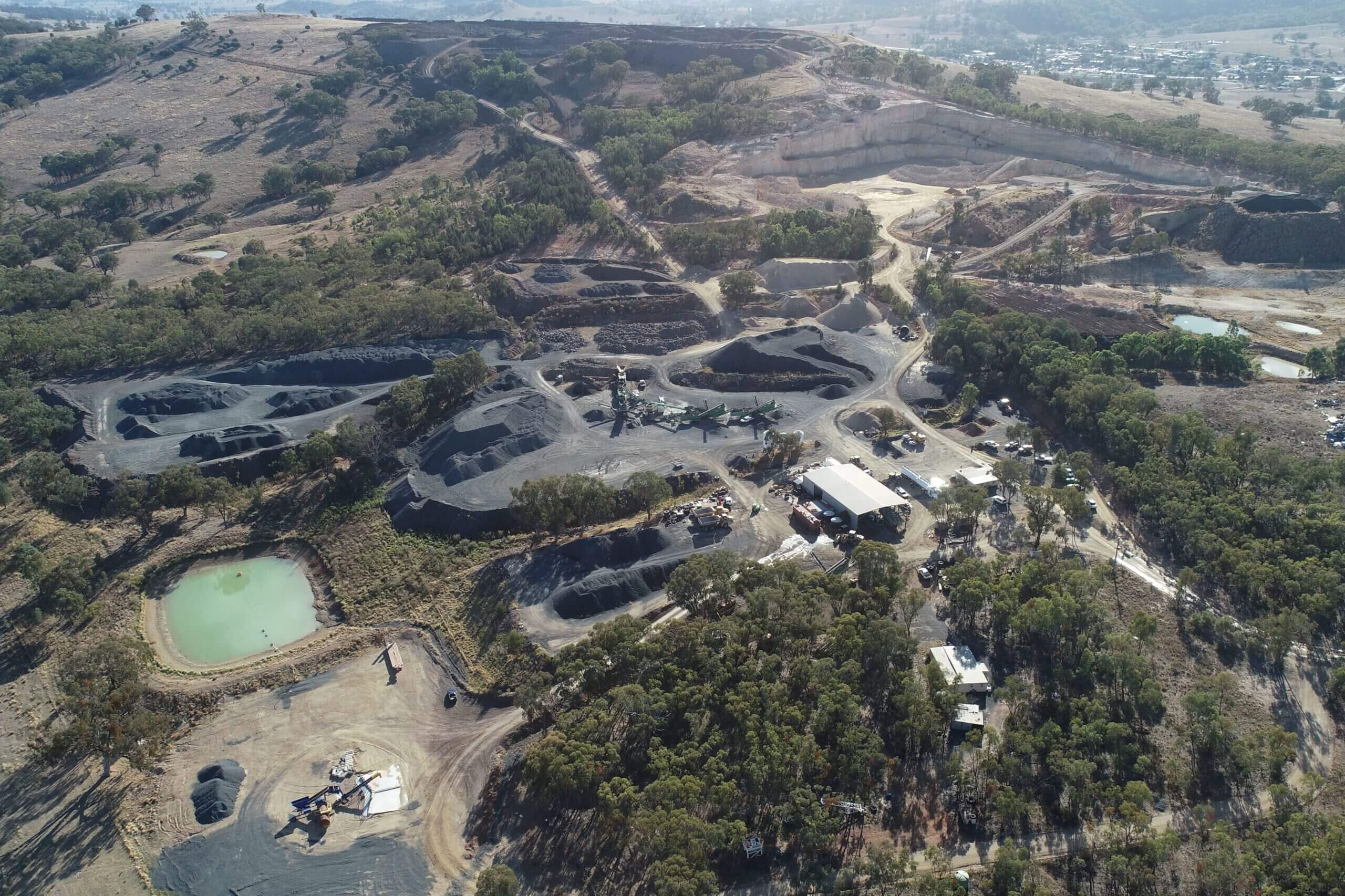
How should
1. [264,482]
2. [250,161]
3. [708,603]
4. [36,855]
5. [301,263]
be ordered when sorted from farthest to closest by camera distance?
[250,161]
[301,263]
[264,482]
[708,603]
[36,855]

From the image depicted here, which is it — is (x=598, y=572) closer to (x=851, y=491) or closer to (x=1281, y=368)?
(x=851, y=491)

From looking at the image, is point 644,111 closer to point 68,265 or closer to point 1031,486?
point 68,265

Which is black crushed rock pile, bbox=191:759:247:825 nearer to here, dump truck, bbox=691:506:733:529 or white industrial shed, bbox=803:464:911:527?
dump truck, bbox=691:506:733:529

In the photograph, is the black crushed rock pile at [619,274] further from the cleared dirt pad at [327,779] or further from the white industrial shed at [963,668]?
the white industrial shed at [963,668]

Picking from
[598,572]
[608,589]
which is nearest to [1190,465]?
[608,589]

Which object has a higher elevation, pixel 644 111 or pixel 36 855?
pixel 644 111

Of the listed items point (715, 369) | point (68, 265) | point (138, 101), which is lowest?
point (715, 369)

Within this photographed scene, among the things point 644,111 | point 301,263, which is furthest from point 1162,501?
point 644,111

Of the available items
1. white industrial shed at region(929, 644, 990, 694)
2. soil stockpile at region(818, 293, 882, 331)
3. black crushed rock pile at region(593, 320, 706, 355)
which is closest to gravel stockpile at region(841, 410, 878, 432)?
soil stockpile at region(818, 293, 882, 331)
